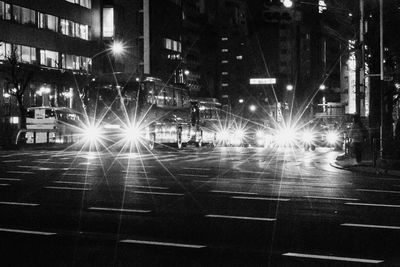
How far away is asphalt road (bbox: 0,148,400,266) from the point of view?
8672 mm

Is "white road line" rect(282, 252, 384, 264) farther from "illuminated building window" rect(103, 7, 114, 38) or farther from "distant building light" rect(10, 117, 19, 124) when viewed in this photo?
"illuminated building window" rect(103, 7, 114, 38)

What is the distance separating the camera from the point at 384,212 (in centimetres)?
1289

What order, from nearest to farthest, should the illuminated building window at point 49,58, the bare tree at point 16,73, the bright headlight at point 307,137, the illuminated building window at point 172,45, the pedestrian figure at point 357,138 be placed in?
1. the pedestrian figure at point 357,138
2. the bright headlight at point 307,137
3. the bare tree at point 16,73
4. the illuminated building window at point 49,58
5. the illuminated building window at point 172,45

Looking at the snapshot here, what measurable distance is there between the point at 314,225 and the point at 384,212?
2.41 meters

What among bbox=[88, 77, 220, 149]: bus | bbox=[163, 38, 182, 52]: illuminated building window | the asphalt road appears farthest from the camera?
bbox=[163, 38, 182, 52]: illuminated building window

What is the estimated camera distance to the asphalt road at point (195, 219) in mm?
8672

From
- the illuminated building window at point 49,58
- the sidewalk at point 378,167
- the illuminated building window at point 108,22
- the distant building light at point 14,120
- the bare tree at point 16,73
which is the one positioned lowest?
the sidewalk at point 378,167

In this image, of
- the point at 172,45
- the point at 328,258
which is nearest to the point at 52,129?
the point at 328,258

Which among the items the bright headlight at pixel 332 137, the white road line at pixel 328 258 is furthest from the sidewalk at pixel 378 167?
the bright headlight at pixel 332 137

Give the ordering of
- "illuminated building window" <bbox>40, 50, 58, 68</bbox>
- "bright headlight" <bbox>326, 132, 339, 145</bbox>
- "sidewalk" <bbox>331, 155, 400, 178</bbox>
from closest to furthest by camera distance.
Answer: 1. "sidewalk" <bbox>331, 155, 400, 178</bbox>
2. "bright headlight" <bbox>326, 132, 339, 145</bbox>
3. "illuminated building window" <bbox>40, 50, 58, 68</bbox>

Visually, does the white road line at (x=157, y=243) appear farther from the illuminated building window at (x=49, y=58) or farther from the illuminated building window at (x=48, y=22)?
the illuminated building window at (x=48, y=22)

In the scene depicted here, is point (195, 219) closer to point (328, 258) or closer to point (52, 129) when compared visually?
point (328, 258)

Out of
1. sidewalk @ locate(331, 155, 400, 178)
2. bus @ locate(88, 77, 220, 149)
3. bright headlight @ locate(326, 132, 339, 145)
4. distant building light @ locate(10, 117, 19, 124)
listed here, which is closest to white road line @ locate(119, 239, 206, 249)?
sidewalk @ locate(331, 155, 400, 178)

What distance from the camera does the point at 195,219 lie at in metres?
11.7
